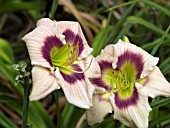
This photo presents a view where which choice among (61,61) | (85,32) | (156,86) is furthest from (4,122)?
(85,32)

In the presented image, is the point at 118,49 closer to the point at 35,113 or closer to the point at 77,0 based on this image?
the point at 35,113

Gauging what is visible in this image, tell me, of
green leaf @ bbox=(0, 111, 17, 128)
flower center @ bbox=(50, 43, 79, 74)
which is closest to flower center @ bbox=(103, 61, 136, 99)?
flower center @ bbox=(50, 43, 79, 74)

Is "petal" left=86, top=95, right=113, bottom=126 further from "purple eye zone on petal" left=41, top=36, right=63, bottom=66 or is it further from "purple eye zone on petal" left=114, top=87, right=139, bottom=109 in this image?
"purple eye zone on petal" left=41, top=36, right=63, bottom=66

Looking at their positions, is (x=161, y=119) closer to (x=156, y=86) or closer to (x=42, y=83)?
(x=156, y=86)

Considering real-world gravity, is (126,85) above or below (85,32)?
above

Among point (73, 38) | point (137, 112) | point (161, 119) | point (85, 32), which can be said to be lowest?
point (85, 32)

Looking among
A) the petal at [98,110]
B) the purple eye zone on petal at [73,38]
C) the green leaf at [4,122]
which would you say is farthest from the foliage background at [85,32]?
the purple eye zone on petal at [73,38]

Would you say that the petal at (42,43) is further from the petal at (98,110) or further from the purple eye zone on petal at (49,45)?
the petal at (98,110)
